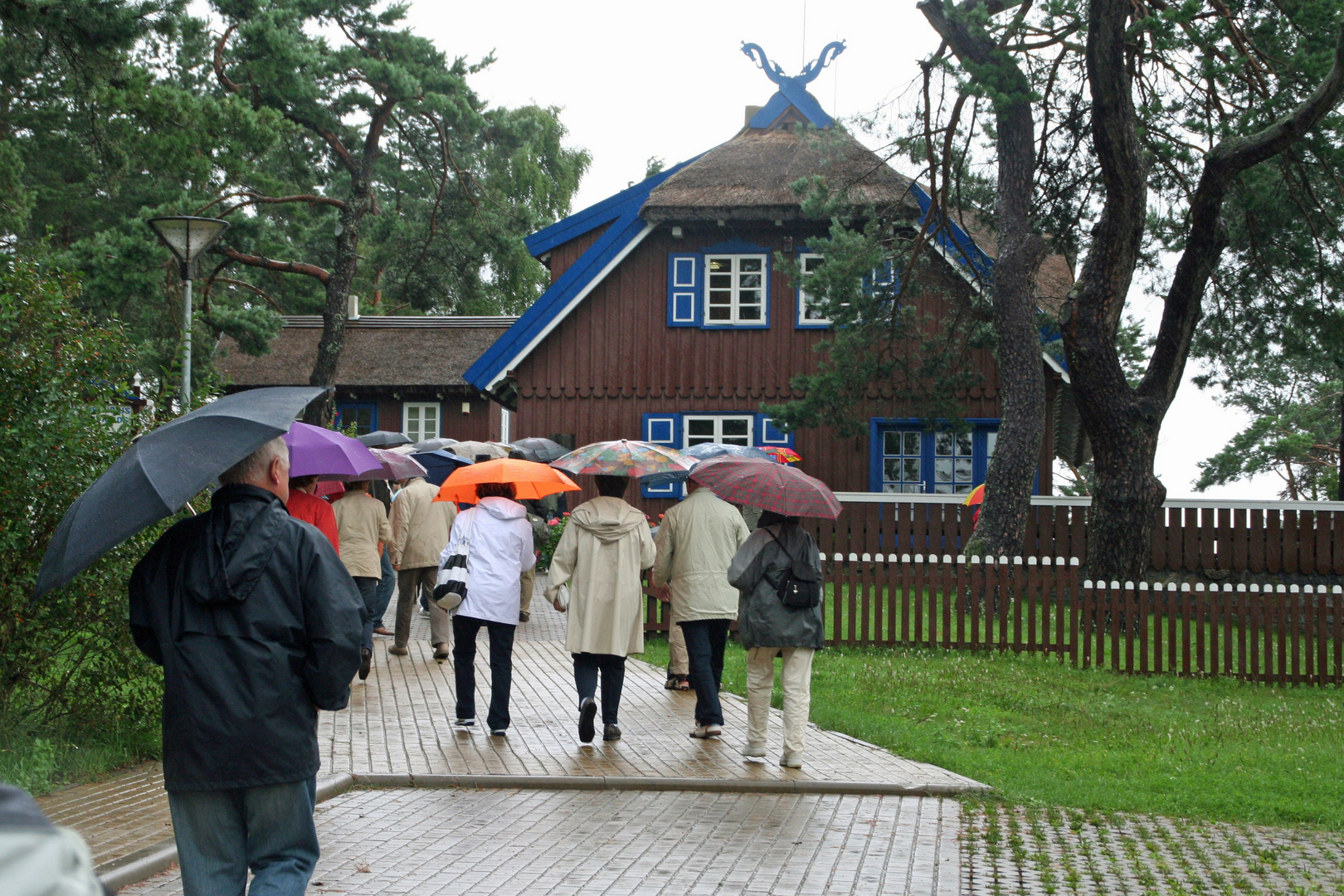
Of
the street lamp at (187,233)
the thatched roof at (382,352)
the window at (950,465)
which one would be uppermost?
the thatched roof at (382,352)

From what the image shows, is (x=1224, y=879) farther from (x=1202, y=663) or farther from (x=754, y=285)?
(x=754, y=285)

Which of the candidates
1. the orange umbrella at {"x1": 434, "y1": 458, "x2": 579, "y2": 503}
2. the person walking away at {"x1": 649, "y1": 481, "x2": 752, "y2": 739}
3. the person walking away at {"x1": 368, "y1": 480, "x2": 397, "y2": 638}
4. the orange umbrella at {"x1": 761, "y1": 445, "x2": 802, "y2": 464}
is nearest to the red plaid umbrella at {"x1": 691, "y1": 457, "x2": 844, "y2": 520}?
the person walking away at {"x1": 649, "y1": 481, "x2": 752, "y2": 739}

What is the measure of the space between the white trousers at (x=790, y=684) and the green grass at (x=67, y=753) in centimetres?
379

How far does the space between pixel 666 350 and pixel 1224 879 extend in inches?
763

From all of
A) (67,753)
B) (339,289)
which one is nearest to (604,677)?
(67,753)

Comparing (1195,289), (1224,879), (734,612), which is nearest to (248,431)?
(1224,879)

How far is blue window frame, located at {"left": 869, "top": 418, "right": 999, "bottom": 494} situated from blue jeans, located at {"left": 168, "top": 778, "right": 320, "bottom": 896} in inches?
837

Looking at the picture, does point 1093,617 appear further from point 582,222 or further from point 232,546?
point 582,222

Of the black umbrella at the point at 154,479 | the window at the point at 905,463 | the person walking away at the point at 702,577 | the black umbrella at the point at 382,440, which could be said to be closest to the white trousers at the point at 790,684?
the person walking away at the point at 702,577

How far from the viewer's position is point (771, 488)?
877 centimetres

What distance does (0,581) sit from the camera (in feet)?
25.8

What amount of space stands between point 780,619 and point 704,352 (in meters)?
17.0

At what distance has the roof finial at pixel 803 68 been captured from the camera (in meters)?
27.7

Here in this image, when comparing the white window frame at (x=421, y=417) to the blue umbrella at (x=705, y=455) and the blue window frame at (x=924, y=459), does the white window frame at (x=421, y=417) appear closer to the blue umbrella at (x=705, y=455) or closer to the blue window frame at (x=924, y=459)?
the blue window frame at (x=924, y=459)
